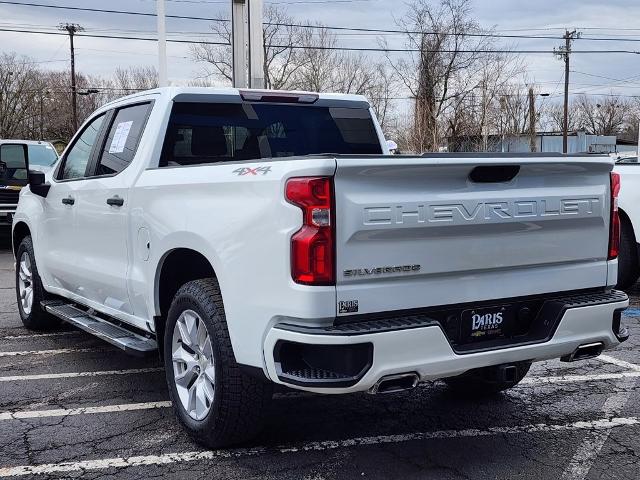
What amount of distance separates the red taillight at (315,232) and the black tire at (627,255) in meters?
5.95

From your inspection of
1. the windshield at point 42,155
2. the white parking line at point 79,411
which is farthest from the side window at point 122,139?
the windshield at point 42,155

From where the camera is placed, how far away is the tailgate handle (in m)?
3.47

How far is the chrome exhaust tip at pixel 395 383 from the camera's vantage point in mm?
3184

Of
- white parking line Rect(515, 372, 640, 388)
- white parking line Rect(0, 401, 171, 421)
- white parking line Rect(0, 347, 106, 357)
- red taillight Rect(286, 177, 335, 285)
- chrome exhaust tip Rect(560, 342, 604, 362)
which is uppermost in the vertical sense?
red taillight Rect(286, 177, 335, 285)

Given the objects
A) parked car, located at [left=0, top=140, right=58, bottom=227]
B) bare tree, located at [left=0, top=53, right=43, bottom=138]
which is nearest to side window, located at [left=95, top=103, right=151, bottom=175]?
parked car, located at [left=0, top=140, right=58, bottom=227]

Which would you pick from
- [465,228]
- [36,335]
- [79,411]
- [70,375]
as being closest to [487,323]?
[465,228]

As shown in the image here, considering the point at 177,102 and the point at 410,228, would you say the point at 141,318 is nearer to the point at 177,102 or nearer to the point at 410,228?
the point at 177,102

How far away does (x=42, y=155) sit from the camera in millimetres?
15750

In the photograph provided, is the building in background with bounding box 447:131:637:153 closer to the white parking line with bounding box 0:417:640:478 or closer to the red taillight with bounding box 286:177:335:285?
the white parking line with bounding box 0:417:640:478

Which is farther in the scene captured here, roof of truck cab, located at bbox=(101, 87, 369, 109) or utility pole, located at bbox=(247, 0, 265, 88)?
utility pole, located at bbox=(247, 0, 265, 88)

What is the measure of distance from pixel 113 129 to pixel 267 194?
2.45 meters

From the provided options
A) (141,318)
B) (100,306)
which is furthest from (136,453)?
(100,306)

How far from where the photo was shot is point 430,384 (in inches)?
202

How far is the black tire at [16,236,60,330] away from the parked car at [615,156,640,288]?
6.01m
